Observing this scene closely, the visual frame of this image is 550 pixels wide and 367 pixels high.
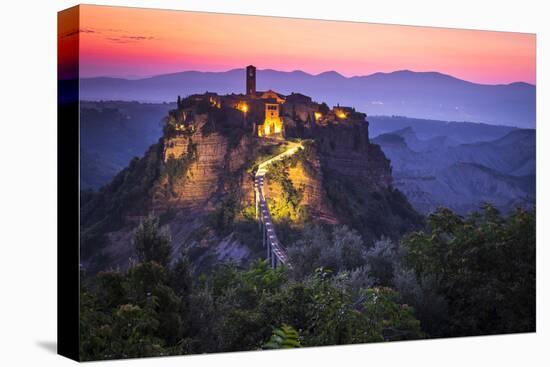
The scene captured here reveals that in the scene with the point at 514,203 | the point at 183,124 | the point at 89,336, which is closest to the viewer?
the point at 89,336

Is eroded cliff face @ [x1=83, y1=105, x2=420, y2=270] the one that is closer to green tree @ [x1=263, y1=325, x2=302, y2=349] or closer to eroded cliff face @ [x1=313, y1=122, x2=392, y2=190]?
eroded cliff face @ [x1=313, y1=122, x2=392, y2=190]

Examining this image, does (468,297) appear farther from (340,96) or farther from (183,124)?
(183,124)

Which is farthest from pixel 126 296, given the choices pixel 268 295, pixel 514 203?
pixel 514 203

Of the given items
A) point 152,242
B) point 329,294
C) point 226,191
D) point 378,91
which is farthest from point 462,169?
point 152,242

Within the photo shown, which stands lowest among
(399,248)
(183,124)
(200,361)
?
(200,361)

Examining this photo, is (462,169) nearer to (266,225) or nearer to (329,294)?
(329,294)

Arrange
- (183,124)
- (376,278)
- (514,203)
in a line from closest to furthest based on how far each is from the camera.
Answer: (183,124) < (376,278) < (514,203)
